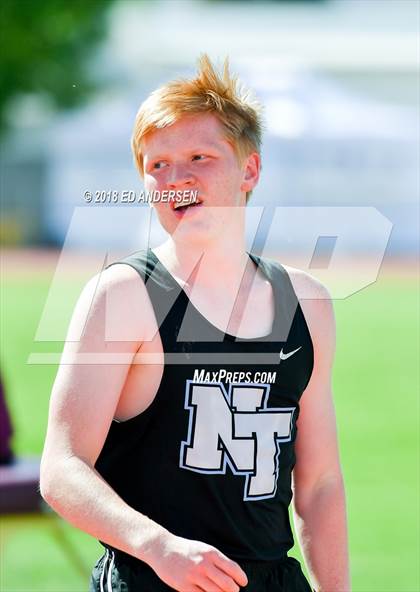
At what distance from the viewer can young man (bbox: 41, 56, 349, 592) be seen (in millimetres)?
1936

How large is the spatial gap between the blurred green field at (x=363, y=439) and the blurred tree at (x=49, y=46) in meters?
16.9

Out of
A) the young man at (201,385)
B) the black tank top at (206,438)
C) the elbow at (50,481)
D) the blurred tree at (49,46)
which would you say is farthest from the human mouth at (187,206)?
the blurred tree at (49,46)

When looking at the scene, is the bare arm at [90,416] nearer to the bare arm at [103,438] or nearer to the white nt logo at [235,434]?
the bare arm at [103,438]

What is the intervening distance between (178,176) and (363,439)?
23.6ft

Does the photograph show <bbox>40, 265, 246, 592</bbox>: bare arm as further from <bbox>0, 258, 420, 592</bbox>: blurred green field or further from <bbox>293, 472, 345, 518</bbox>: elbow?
<bbox>0, 258, 420, 592</bbox>: blurred green field

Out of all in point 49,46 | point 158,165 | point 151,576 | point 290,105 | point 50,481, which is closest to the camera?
point 50,481

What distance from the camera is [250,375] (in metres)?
2.09

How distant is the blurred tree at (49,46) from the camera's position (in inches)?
1348

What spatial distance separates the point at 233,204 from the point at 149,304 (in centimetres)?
30

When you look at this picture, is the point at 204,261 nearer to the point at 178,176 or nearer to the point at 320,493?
the point at 178,176

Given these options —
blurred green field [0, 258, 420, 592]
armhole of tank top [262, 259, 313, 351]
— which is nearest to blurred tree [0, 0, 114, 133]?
blurred green field [0, 258, 420, 592]

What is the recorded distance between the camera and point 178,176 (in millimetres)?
2072

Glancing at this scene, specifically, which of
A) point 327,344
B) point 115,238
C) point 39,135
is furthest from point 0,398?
point 39,135

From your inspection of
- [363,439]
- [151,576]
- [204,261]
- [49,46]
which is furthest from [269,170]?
[151,576]
